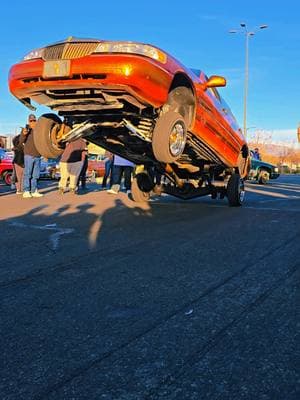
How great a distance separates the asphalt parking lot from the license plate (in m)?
1.93

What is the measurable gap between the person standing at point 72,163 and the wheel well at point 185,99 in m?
6.00

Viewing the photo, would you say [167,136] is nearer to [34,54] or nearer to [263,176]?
[34,54]

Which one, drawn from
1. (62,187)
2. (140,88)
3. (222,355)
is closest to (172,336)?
(222,355)

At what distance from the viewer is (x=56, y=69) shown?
531 centimetres

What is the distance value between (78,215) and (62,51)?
3072 millimetres

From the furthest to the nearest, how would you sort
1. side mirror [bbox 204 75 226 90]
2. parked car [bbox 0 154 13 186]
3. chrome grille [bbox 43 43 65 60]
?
1. parked car [bbox 0 154 13 186]
2. side mirror [bbox 204 75 226 90]
3. chrome grille [bbox 43 43 65 60]

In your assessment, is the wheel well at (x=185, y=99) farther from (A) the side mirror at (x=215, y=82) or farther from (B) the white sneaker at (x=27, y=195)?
(B) the white sneaker at (x=27, y=195)

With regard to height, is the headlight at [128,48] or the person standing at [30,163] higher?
the headlight at [128,48]

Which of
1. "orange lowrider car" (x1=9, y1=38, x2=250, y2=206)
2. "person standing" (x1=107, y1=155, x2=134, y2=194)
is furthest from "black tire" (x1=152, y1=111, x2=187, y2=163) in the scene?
"person standing" (x1=107, y1=155, x2=134, y2=194)

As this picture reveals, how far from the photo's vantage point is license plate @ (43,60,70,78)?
5.23m

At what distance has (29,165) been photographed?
1065cm

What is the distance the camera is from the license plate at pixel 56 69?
17.1 feet

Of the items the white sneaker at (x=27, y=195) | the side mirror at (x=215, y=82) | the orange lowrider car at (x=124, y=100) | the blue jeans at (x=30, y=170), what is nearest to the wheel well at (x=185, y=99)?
the orange lowrider car at (x=124, y=100)

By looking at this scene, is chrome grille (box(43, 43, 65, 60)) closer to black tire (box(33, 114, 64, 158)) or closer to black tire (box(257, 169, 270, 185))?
black tire (box(33, 114, 64, 158))
